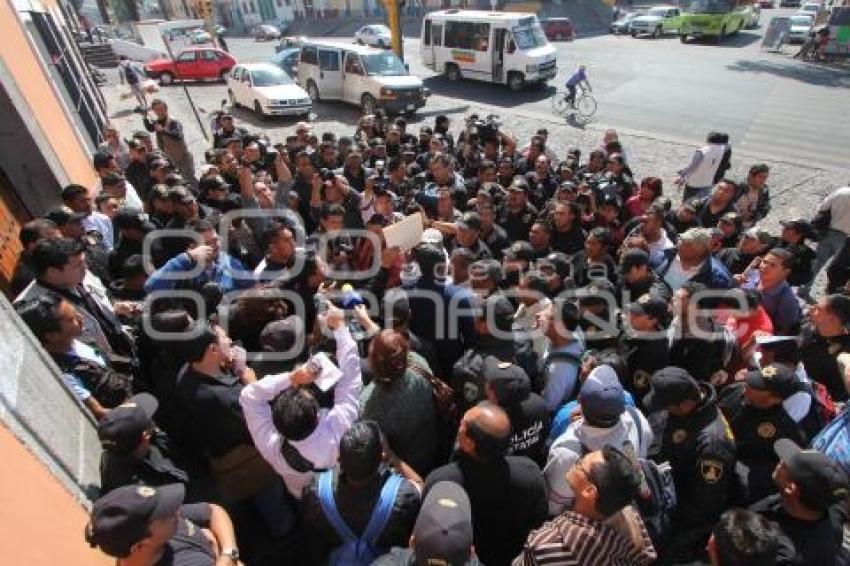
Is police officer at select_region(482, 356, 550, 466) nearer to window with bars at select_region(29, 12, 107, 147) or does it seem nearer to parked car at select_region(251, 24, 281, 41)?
window with bars at select_region(29, 12, 107, 147)

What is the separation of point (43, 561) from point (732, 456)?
322cm

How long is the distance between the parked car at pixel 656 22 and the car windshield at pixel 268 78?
880 inches

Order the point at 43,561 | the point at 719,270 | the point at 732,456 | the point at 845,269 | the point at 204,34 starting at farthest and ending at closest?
the point at 204,34, the point at 845,269, the point at 719,270, the point at 732,456, the point at 43,561

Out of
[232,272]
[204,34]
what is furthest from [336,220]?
[204,34]

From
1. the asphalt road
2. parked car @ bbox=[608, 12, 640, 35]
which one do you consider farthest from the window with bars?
parked car @ bbox=[608, 12, 640, 35]

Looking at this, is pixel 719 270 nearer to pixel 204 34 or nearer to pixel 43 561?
pixel 43 561

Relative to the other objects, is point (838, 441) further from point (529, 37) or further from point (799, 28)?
point (799, 28)

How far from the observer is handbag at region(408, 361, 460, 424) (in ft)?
10.3

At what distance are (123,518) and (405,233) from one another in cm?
344

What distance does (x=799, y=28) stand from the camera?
2459 cm

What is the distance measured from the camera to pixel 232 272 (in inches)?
182

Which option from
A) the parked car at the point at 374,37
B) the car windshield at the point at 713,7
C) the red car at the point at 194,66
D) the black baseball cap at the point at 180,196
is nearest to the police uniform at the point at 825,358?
the black baseball cap at the point at 180,196

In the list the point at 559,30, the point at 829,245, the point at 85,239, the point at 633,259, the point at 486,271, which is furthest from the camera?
the point at 559,30

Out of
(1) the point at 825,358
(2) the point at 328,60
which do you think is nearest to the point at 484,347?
(1) the point at 825,358
